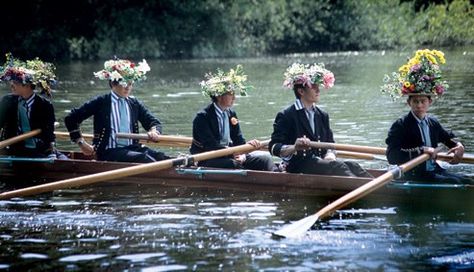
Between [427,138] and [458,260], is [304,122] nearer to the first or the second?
[427,138]

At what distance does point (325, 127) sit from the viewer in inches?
528

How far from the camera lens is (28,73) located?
1498 centimetres

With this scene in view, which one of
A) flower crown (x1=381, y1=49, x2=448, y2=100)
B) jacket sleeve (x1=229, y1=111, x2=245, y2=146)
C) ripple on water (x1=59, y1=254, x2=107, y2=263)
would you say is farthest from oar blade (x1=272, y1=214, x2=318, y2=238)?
jacket sleeve (x1=229, y1=111, x2=245, y2=146)

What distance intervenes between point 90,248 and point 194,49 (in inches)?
1575

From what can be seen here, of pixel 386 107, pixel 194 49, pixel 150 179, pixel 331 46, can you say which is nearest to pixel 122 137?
pixel 150 179

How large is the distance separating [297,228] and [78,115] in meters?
4.69

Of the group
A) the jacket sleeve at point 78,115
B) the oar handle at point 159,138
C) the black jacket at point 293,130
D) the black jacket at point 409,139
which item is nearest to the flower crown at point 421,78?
the black jacket at point 409,139

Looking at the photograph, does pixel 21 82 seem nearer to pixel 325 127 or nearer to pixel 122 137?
pixel 122 137

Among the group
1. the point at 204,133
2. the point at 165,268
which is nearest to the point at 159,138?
the point at 204,133

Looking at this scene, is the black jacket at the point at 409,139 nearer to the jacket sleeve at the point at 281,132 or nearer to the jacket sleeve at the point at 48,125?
the jacket sleeve at the point at 281,132

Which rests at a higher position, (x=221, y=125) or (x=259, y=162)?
(x=221, y=125)

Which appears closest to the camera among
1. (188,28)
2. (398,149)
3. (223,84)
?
(398,149)

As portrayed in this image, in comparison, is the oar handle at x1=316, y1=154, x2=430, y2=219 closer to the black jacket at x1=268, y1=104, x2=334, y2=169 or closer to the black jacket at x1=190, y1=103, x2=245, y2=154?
the black jacket at x1=268, y1=104, x2=334, y2=169

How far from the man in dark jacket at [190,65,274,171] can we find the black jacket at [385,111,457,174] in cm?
203
